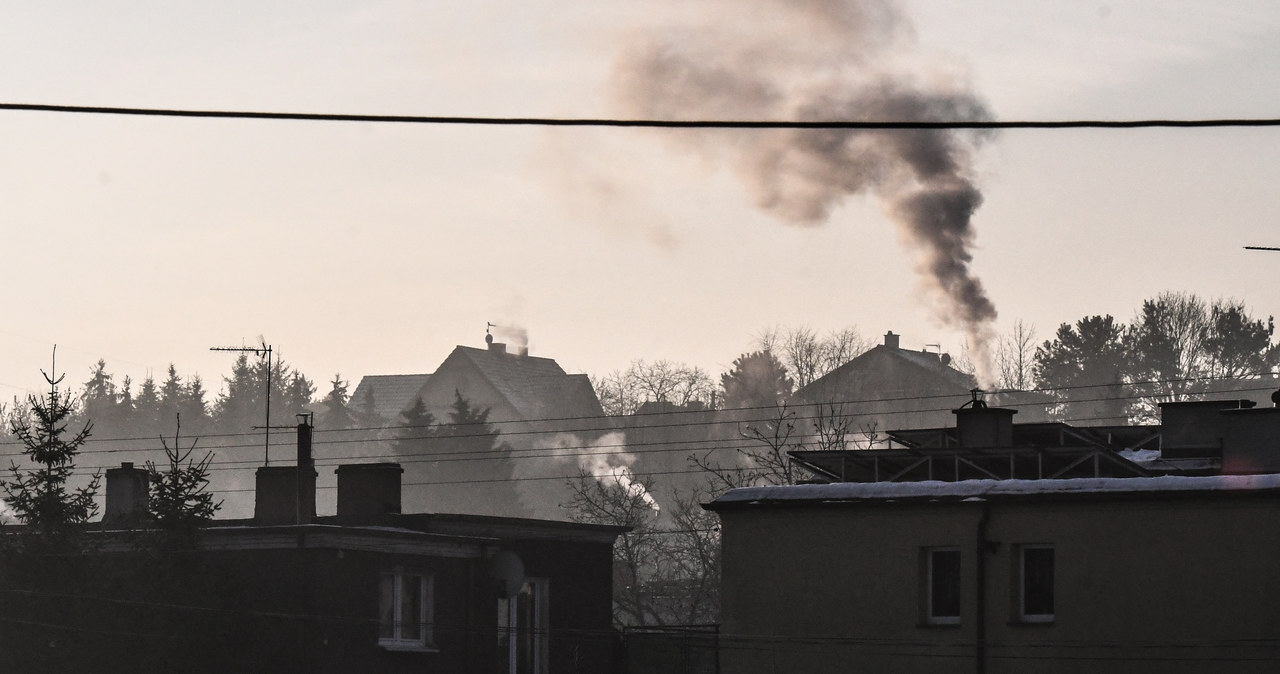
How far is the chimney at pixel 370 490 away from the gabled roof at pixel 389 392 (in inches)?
2987

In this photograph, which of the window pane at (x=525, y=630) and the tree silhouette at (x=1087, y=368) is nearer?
the window pane at (x=525, y=630)

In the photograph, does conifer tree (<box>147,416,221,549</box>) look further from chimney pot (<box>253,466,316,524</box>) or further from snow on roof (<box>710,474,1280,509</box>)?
snow on roof (<box>710,474,1280,509</box>)

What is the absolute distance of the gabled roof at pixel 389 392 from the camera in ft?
373

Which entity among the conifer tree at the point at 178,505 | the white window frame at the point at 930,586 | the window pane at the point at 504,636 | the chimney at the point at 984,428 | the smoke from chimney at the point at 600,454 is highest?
the smoke from chimney at the point at 600,454

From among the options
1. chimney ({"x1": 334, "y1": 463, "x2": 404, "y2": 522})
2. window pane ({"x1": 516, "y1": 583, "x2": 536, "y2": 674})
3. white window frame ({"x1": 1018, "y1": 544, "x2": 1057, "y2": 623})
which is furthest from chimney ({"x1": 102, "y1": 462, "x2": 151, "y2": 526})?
white window frame ({"x1": 1018, "y1": 544, "x2": 1057, "y2": 623})

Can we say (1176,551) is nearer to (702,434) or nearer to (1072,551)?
(1072,551)

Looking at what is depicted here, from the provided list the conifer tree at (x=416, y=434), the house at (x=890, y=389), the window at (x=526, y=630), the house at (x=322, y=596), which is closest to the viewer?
the house at (x=322, y=596)

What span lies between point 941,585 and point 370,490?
1404 centimetres

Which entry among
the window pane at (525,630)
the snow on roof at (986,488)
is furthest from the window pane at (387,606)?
the snow on roof at (986,488)

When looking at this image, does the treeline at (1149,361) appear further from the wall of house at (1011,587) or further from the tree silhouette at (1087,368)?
the wall of house at (1011,587)

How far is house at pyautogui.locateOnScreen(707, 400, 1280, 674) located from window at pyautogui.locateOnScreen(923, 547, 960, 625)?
2 centimetres

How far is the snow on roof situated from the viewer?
79.9ft

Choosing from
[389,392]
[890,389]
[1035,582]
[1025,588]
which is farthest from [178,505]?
[389,392]

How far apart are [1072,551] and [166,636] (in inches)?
601
